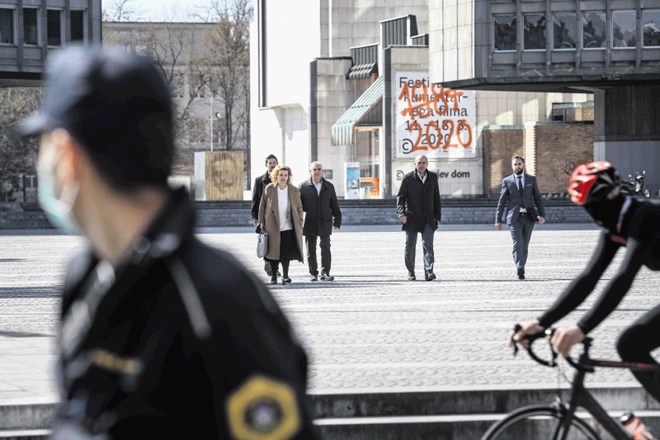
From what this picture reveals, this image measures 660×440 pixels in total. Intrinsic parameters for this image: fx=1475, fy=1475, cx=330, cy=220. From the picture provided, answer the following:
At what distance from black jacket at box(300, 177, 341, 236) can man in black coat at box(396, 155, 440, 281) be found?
3.28 ft

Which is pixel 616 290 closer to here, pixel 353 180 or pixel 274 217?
pixel 274 217

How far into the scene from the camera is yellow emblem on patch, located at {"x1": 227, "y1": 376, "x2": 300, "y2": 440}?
6.85 feet

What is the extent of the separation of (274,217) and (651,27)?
128ft

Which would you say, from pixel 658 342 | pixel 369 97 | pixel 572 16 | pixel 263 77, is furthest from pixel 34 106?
pixel 658 342

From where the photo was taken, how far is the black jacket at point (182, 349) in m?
2.10

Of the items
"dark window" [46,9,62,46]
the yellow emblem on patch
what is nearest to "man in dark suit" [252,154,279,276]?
the yellow emblem on patch

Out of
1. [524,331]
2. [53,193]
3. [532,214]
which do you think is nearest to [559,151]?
[532,214]

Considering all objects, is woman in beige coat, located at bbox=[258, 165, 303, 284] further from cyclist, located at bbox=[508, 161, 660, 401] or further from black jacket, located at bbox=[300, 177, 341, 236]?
cyclist, located at bbox=[508, 161, 660, 401]

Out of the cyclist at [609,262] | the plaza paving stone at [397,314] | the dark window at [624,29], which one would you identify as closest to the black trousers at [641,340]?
the cyclist at [609,262]

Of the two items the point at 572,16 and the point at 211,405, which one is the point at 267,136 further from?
the point at 211,405

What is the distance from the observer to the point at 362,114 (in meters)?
67.7

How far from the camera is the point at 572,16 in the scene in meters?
57.4

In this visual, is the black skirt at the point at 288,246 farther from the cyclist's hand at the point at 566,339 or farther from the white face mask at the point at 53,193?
the white face mask at the point at 53,193

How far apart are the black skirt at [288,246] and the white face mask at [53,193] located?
18.3 m
